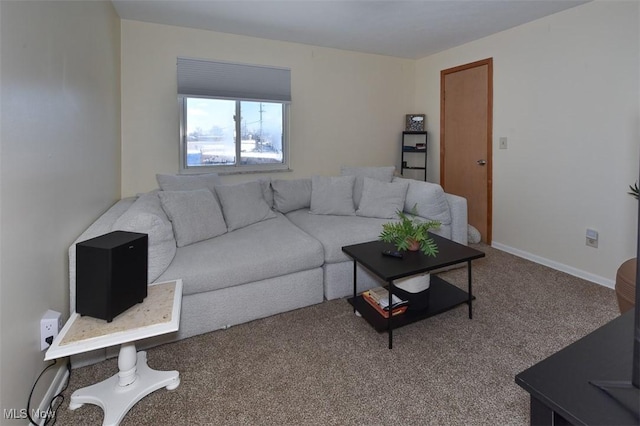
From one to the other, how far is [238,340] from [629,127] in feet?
10.9

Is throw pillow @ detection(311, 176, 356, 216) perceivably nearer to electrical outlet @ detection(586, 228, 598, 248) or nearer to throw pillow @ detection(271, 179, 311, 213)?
throw pillow @ detection(271, 179, 311, 213)

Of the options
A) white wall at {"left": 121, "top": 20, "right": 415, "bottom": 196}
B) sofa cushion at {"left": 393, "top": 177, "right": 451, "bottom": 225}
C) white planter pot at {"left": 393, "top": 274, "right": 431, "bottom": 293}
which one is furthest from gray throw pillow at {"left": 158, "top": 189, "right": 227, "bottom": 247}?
sofa cushion at {"left": 393, "top": 177, "right": 451, "bottom": 225}

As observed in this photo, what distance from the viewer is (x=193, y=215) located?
244 centimetres

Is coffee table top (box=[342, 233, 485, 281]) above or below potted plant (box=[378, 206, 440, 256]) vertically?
below

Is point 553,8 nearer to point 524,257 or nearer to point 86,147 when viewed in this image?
→ point 524,257

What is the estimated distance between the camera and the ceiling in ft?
9.11

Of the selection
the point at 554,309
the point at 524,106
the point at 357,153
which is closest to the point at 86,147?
the point at 357,153

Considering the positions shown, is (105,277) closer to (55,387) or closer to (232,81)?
(55,387)

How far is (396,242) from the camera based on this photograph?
219 centimetres

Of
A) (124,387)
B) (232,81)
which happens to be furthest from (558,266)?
(232,81)

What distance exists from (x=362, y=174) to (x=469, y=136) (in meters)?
1.48

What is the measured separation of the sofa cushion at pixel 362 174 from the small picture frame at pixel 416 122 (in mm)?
1332

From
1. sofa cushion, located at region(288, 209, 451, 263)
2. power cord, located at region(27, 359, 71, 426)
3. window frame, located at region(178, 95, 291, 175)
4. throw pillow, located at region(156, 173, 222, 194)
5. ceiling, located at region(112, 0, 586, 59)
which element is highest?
ceiling, located at region(112, 0, 586, 59)

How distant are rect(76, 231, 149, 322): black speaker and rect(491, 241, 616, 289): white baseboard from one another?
352 centimetres
